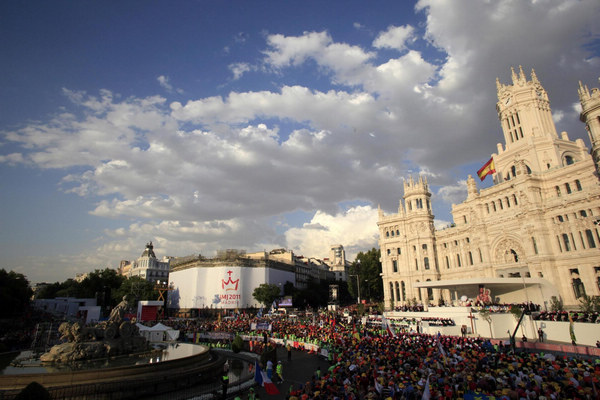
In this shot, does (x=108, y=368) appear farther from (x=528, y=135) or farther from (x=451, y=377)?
(x=528, y=135)

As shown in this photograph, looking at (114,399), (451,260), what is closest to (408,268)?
(451,260)

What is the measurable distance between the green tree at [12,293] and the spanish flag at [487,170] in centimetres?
7230

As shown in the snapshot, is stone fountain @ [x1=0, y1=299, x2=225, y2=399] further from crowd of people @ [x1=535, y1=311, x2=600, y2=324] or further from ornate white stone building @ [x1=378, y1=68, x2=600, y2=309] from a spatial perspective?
ornate white stone building @ [x1=378, y1=68, x2=600, y2=309]

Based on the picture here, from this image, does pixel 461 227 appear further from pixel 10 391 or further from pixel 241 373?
pixel 10 391

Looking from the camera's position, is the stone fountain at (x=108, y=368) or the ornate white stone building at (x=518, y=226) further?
the ornate white stone building at (x=518, y=226)

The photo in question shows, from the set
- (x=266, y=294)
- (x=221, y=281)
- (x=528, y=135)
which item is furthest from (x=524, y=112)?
(x=221, y=281)

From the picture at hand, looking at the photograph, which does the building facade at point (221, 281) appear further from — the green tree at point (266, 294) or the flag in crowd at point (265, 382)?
the flag in crowd at point (265, 382)

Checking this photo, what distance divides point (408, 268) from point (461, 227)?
Answer: 12.0m

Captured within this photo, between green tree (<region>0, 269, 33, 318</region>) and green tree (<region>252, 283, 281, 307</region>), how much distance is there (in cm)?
4055

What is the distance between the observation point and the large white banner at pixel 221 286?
74.5 metres

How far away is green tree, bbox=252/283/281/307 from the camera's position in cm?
7136

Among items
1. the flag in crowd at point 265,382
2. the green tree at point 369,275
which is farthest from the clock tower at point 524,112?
the flag in crowd at point 265,382

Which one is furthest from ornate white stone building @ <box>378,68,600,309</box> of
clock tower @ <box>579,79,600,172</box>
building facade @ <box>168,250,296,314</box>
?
building facade @ <box>168,250,296,314</box>

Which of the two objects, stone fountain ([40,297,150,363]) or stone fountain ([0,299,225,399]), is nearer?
stone fountain ([0,299,225,399])
